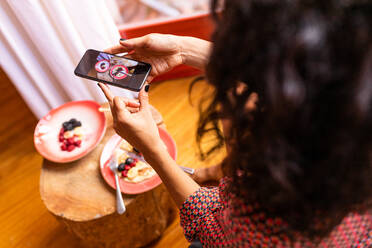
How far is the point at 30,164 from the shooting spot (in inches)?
60.6

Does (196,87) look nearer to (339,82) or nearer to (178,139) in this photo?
(178,139)

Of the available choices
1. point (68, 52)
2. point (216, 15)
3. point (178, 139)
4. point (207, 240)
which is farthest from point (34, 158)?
point (216, 15)

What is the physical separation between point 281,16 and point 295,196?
0.27 meters

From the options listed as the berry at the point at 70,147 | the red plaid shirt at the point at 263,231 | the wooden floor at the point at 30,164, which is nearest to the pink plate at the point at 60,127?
the berry at the point at 70,147

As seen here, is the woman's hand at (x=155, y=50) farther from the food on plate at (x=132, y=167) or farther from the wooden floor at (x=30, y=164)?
the wooden floor at (x=30, y=164)

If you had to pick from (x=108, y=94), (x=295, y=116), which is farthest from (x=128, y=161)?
(x=295, y=116)

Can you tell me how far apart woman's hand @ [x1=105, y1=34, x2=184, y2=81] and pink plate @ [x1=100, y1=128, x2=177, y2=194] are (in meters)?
0.25

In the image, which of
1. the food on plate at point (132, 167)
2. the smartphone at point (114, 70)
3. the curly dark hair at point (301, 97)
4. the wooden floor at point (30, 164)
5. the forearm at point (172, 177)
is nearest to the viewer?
the curly dark hair at point (301, 97)

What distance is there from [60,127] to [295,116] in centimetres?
101

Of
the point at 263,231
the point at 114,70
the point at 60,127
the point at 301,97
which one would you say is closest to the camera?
the point at 301,97

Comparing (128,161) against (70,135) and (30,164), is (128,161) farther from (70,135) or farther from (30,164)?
(30,164)

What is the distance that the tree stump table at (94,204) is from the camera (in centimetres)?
94

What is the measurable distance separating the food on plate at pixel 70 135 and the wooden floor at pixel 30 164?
1.58 feet

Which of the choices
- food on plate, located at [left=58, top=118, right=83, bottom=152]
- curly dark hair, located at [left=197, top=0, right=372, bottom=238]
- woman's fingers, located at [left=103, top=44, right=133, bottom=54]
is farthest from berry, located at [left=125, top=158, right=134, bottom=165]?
curly dark hair, located at [left=197, top=0, right=372, bottom=238]
